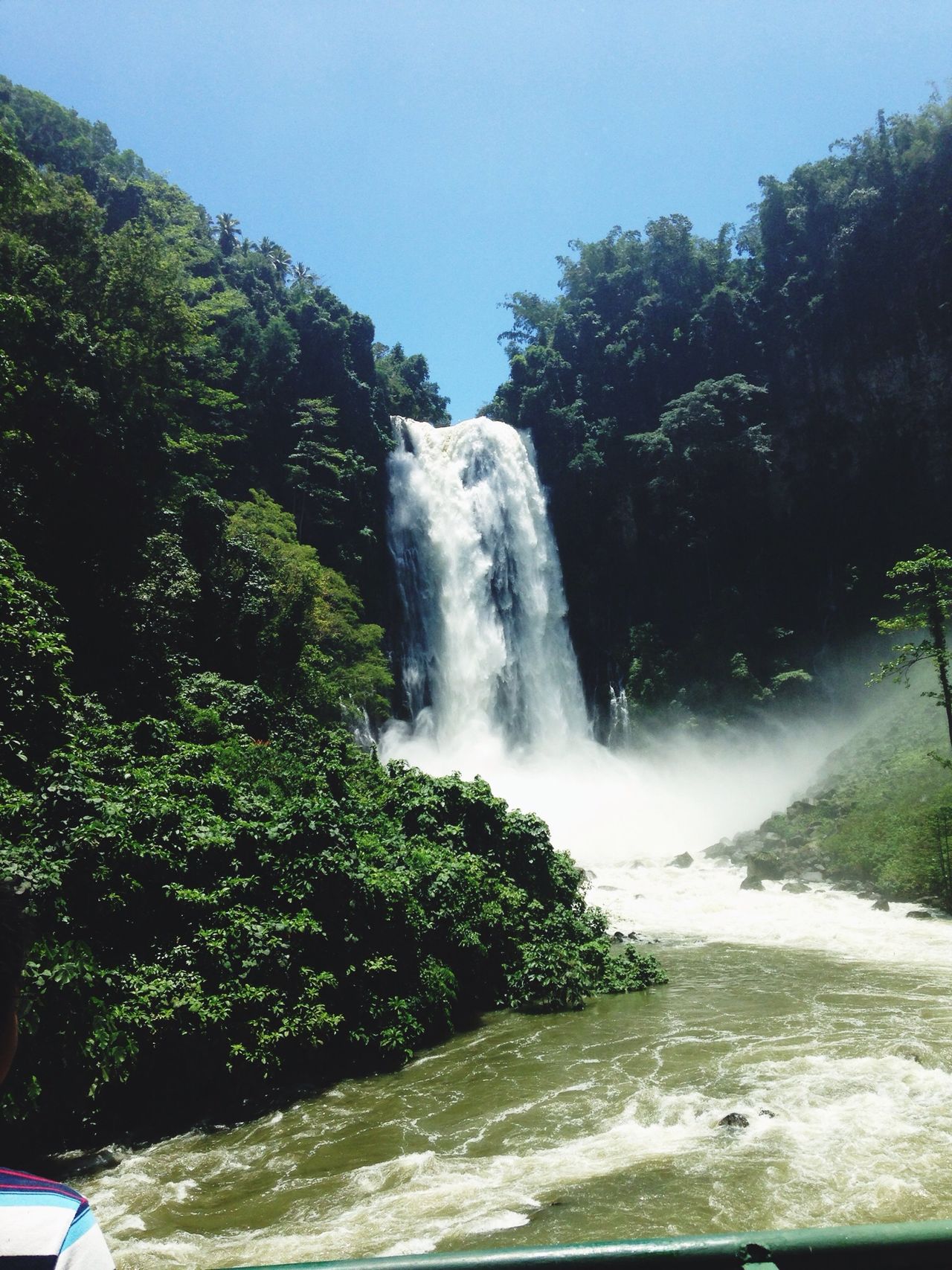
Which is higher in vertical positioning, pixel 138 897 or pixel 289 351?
pixel 289 351

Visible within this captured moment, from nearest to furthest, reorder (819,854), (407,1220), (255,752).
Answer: (407,1220) < (255,752) < (819,854)

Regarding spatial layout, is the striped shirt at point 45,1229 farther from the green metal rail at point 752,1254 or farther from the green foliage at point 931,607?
the green foliage at point 931,607

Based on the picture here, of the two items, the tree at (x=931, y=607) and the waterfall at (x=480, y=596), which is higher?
the waterfall at (x=480, y=596)

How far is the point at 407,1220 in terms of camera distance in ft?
16.9

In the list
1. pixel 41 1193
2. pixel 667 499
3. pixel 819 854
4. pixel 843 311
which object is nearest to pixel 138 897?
pixel 41 1193

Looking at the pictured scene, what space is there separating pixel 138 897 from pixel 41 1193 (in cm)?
727

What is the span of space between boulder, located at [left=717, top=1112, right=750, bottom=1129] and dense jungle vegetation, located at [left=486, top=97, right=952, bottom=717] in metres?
26.4

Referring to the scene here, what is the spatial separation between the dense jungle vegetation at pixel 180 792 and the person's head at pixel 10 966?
4cm

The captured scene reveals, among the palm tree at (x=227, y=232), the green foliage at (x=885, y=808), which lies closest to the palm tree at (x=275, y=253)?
the palm tree at (x=227, y=232)

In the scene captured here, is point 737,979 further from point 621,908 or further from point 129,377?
point 129,377

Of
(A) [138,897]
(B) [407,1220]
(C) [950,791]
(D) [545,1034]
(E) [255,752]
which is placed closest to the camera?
(B) [407,1220]

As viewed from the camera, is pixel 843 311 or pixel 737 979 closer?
pixel 737 979

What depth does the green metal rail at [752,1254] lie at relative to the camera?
1.18 m

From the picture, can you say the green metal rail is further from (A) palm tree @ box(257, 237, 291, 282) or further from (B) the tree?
(A) palm tree @ box(257, 237, 291, 282)
